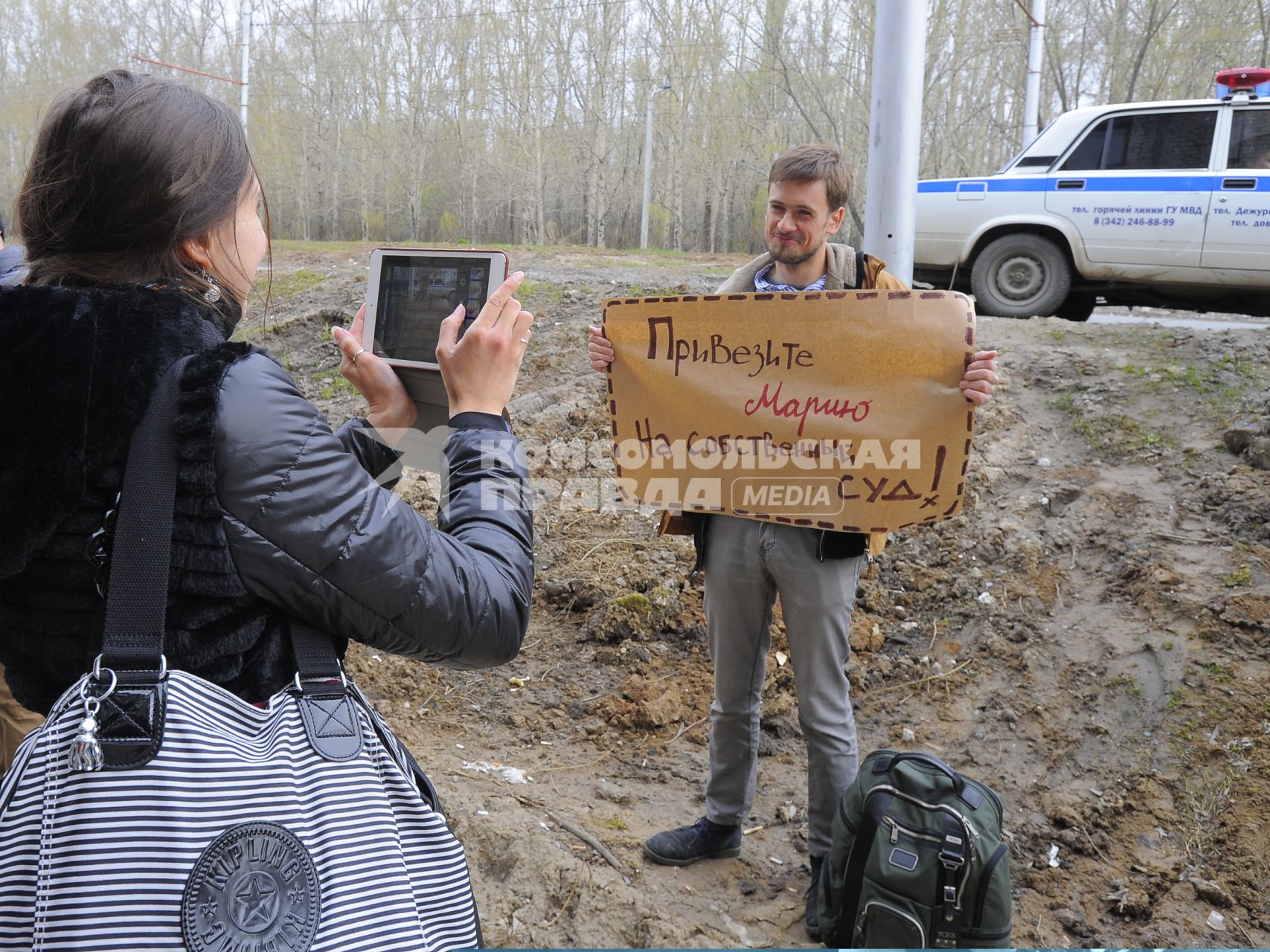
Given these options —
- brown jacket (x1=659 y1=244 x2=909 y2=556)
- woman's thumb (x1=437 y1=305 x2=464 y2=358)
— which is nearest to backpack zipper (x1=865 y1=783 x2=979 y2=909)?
brown jacket (x1=659 y1=244 x2=909 y2=556)

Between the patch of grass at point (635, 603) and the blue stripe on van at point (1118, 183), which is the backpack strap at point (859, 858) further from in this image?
the blue stripe on van at point (1118, 183)

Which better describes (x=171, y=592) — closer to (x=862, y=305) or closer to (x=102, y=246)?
(x=102, y=246)

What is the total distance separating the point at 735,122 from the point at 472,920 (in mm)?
25604

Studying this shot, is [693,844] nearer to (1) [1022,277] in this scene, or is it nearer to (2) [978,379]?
(2) [978,379]

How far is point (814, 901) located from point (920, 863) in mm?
652

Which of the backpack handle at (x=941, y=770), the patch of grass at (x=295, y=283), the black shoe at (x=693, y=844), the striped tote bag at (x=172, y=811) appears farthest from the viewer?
the patch of grass at (x=295, y=283)

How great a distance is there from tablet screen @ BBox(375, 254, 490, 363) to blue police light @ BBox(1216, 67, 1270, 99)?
8.55 m

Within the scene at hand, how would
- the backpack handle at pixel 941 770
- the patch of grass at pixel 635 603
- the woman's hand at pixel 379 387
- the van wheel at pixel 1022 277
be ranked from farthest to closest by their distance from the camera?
the van wheel at pixel 1022 277 < the patch of grass at pixel 635 603 < the backpack handle at pixel 941 770 < the woman's hand at pixel 379 387

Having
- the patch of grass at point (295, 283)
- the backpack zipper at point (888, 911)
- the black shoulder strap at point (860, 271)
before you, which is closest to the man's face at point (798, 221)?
the black shoulder strap at point (860, 271)

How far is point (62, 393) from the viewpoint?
111 cm

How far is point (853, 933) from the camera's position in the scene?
273cm

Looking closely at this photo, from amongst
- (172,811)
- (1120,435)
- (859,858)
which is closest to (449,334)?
(172,811)

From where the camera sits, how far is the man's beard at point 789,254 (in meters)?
3.17

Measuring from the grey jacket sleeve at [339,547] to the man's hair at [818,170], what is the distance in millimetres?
2275
